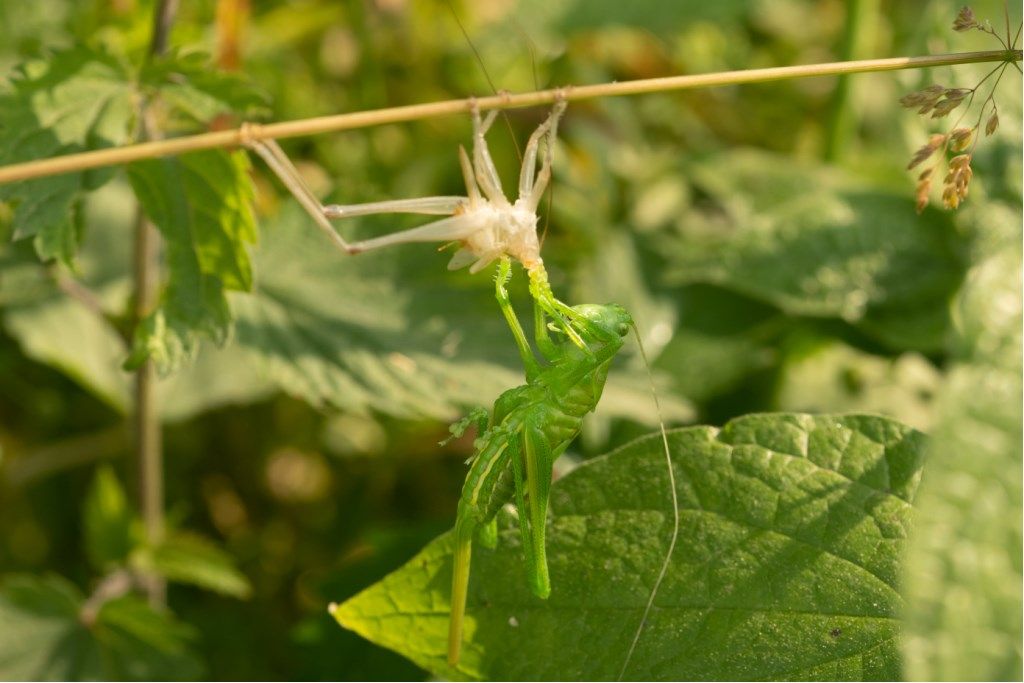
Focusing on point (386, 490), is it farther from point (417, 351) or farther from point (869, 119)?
point (869, 119)

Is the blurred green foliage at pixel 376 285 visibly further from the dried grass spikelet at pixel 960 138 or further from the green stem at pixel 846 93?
the dried grass spikelet at pixel 960 138

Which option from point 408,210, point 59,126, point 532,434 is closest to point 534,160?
point 408,210

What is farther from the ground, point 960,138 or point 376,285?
point 376,285

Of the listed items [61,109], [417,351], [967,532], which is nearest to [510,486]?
[967,532]

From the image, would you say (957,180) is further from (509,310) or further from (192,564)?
(192,564)

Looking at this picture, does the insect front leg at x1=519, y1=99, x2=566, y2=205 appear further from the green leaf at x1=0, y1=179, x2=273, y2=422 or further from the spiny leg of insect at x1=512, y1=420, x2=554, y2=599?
the green leaf at x1=0, y1=179, x2=273, y2=422

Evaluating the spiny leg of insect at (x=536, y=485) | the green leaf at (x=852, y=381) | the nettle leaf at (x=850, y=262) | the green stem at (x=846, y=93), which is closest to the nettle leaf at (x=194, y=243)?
the spiny leg of insect at (x=536, y=485)

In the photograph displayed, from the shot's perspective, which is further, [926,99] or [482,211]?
[482,211]
